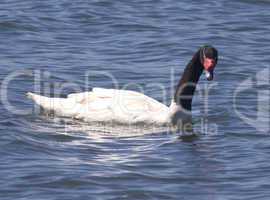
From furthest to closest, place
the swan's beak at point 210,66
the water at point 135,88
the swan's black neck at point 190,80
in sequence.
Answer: the swan's black neck at point 190,80, the swan's beak at point 210,66, the water at point 135,88

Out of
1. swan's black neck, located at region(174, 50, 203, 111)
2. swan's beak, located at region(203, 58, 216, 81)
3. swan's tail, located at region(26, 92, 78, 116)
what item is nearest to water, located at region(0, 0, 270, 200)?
swan's tail, located at region(26, 92, 78, 116)

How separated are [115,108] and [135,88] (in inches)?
84.6

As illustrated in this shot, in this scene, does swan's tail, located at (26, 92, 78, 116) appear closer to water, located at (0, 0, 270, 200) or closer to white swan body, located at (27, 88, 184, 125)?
white swan body, located at (27, 88, 184, 125)

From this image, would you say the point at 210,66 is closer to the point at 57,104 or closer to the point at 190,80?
the point at 190,80

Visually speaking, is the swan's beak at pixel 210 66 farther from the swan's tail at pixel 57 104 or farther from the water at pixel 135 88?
the swan's tail at pixel 57 104

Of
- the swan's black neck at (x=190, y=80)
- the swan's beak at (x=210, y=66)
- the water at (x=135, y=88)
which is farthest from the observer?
the swan's black neck at (x=190, y=80)

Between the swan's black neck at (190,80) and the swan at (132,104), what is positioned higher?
the swan's black neck at (190,80)

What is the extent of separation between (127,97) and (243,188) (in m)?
3.10

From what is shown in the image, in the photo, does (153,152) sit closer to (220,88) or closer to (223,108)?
(223,108)

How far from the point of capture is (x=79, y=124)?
13.9 meters

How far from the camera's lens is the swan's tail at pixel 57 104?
14.1 m

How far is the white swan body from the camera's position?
1375cm

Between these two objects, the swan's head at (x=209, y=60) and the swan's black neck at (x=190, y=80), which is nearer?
the swan's head at (x=209, y=60)

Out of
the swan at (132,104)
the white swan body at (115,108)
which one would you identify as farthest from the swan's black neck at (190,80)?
the white swan body at (115,108)
